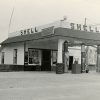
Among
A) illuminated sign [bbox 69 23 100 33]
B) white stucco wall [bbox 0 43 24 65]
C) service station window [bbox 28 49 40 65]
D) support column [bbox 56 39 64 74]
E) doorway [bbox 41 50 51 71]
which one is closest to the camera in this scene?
support column [bbox 56 39 64 74]

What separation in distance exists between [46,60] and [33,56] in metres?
1.78

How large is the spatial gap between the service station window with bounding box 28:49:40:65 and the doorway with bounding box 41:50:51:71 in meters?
0.75

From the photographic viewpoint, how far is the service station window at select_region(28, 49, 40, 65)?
33719mm

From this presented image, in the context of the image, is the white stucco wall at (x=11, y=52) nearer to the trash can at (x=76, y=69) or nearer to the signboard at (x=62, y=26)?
the signboard at (x=62, y=26)

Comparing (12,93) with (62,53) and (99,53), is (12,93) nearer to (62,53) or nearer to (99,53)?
(62,53)

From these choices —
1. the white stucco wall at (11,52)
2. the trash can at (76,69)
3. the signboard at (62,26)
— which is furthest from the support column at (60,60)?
the white stucco wall at (11,52)

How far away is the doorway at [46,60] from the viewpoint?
34.8 m

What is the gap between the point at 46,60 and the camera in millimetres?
34875

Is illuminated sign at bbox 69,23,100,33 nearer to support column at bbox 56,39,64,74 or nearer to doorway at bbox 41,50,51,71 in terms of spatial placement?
support column at bbox 56,39,64,74

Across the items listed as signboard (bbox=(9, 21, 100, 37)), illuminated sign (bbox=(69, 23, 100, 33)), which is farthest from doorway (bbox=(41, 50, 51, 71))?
illuminated sign (bbox=(69, 23, 100, 33))

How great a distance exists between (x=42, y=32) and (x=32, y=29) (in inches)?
154

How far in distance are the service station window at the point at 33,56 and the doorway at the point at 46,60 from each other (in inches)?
29.7

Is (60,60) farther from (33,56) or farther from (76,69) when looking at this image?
(33,56)

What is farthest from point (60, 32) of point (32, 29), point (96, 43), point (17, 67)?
point (17, 67)
